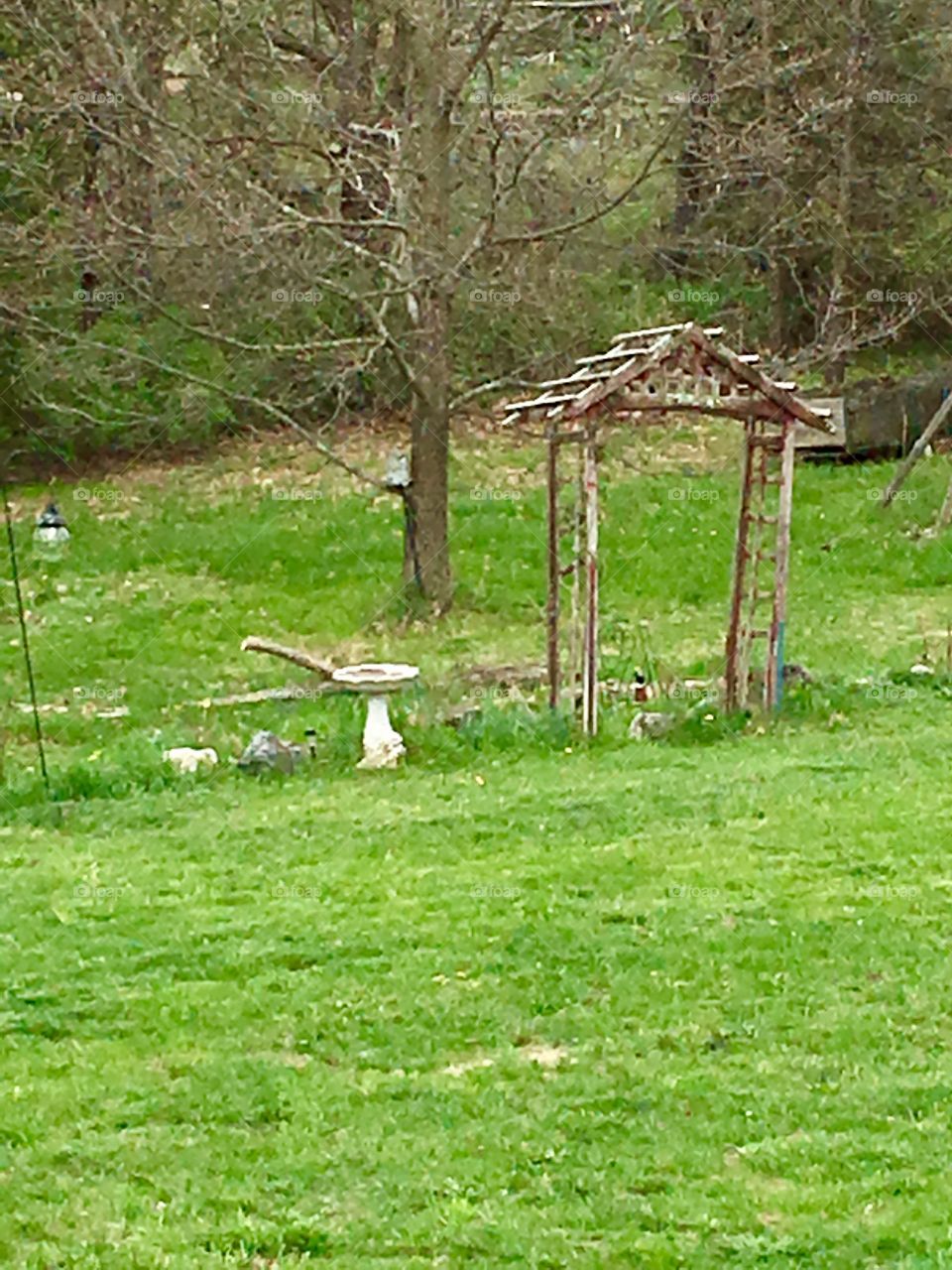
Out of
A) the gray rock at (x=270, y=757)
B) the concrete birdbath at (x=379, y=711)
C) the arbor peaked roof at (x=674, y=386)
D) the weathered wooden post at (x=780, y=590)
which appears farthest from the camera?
the weathered wooden post at (x=780, y=590)

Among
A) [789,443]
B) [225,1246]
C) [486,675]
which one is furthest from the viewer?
[486,675]

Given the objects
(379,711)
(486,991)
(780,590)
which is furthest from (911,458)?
(486,991)

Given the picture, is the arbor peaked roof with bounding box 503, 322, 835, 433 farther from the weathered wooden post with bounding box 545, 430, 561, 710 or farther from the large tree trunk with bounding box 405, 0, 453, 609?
the large tree trunk with bounding box 405, 0, 453, 609

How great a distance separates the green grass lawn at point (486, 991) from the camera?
4.14 metres

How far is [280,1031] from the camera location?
17.6ft


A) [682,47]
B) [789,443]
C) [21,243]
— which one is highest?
[682,47]

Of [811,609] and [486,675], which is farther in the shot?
[811,609]

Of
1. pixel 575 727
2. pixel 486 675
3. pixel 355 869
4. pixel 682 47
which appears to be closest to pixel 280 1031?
pixel 355 869

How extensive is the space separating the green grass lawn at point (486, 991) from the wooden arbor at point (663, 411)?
371mm

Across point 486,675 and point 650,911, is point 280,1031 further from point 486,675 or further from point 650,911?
point 486,675

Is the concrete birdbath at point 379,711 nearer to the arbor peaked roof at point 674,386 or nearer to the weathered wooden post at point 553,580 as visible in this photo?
the weathered wooden post at point 553,580

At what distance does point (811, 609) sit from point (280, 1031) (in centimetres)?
996

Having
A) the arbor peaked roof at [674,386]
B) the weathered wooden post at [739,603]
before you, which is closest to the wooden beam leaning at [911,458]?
the weathered wooden post at [739,603]

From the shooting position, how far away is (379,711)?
9516 mm
